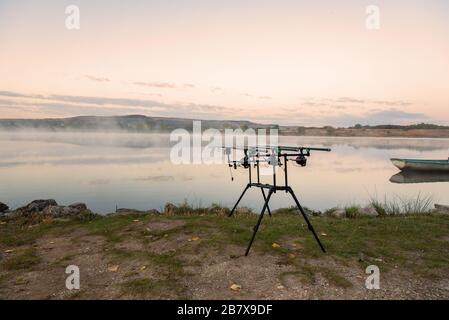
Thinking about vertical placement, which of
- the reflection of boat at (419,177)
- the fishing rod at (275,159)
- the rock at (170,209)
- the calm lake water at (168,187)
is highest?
the fishing rod at (275,159)

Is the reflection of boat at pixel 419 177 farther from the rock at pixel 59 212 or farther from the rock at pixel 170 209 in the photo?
the rock at pixel 59 212

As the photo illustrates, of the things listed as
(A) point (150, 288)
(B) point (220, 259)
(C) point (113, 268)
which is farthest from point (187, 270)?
(C) point (113, 268)

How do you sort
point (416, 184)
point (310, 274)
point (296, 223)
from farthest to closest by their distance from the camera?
point (416, 184)
point (296, 223)
point (310, 274)

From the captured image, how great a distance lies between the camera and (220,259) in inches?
323

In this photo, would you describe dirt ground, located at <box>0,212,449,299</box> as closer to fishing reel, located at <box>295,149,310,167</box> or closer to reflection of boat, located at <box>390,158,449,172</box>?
fishing reel, located at <box>295,149,310,167</box>

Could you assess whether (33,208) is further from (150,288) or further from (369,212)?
(369,212)

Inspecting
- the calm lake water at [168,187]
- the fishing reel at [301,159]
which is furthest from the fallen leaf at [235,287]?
the calm lake water at [168,187]

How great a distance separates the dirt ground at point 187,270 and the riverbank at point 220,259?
2 centimetres

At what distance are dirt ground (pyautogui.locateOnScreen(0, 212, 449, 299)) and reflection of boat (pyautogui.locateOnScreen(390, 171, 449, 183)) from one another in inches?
1334

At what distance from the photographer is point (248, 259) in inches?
324

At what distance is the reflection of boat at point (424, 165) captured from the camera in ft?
131

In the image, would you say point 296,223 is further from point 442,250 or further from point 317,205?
point 317,205
